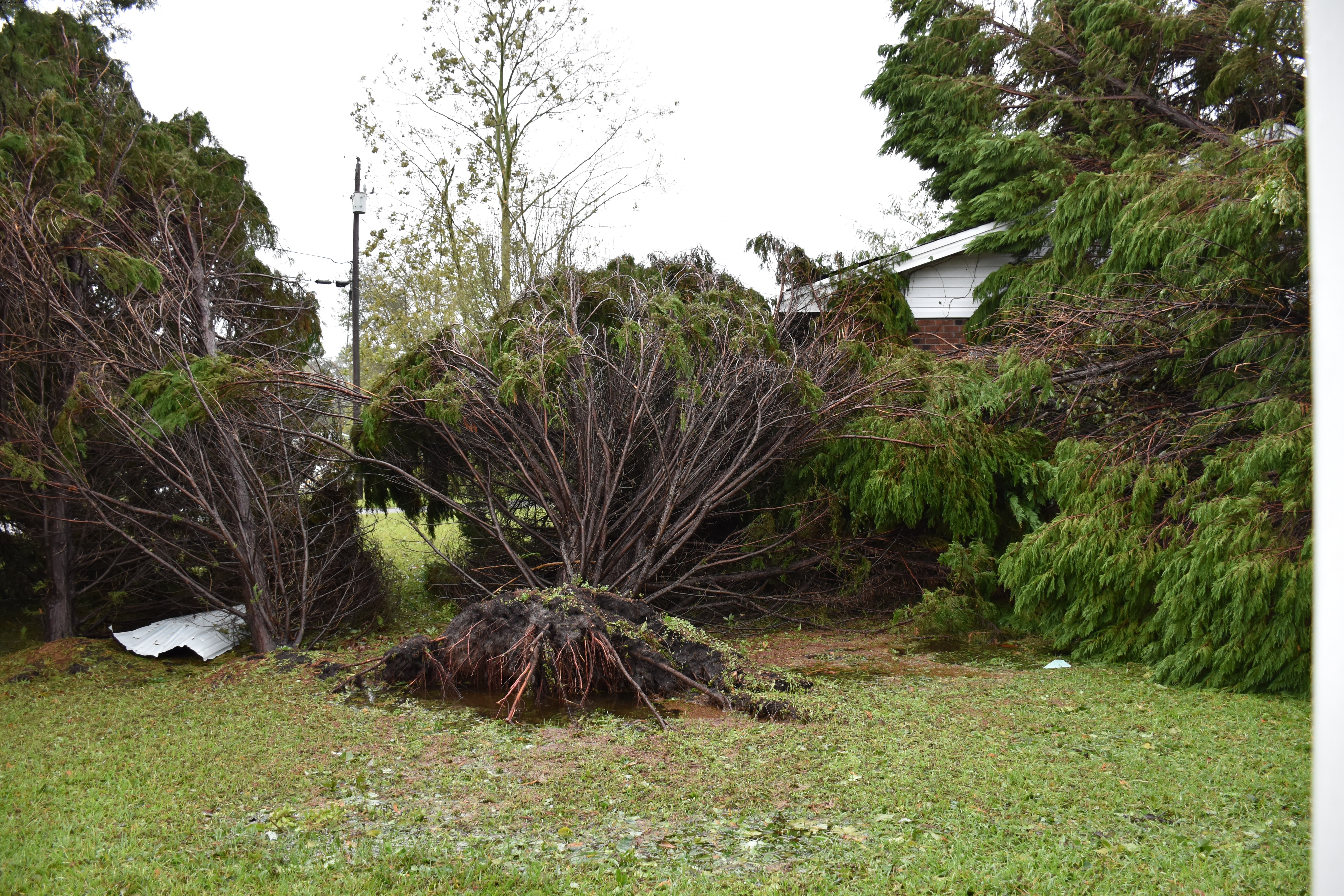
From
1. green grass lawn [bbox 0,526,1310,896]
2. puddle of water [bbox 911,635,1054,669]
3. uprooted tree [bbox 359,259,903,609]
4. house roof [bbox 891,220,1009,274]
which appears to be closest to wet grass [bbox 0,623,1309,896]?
green grass lawn [bbox 0,526,1310,896]

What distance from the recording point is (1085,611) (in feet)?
23.1

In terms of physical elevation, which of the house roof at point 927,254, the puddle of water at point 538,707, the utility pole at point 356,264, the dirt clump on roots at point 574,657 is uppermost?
the utility pole at point 356,264

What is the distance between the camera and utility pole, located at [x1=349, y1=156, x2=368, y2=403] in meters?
17.5

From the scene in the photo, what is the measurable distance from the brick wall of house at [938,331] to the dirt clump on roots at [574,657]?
642 centimetres

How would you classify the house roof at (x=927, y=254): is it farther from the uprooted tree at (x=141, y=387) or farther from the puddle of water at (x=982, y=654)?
the uprooted tree at (x=141, y=387)

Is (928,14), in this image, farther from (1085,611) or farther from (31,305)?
(31,305)

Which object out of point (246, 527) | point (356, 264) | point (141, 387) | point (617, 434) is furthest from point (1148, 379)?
point (356, 264)

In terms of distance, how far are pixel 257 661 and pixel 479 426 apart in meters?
2.57

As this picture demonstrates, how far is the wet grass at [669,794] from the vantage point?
3449 mm

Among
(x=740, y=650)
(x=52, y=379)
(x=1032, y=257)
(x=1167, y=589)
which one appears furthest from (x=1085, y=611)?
(x=52, y=379)

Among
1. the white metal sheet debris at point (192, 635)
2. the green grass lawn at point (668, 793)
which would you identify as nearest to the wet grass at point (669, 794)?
the green grass lawn at point (668, 793)

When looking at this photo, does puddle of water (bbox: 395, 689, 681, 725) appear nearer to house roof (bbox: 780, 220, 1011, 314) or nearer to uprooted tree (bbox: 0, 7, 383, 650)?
uprooted tree (bbox: 0, 7, 383, 650)

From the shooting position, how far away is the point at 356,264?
1778 cm

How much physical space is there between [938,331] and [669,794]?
9.04 m
